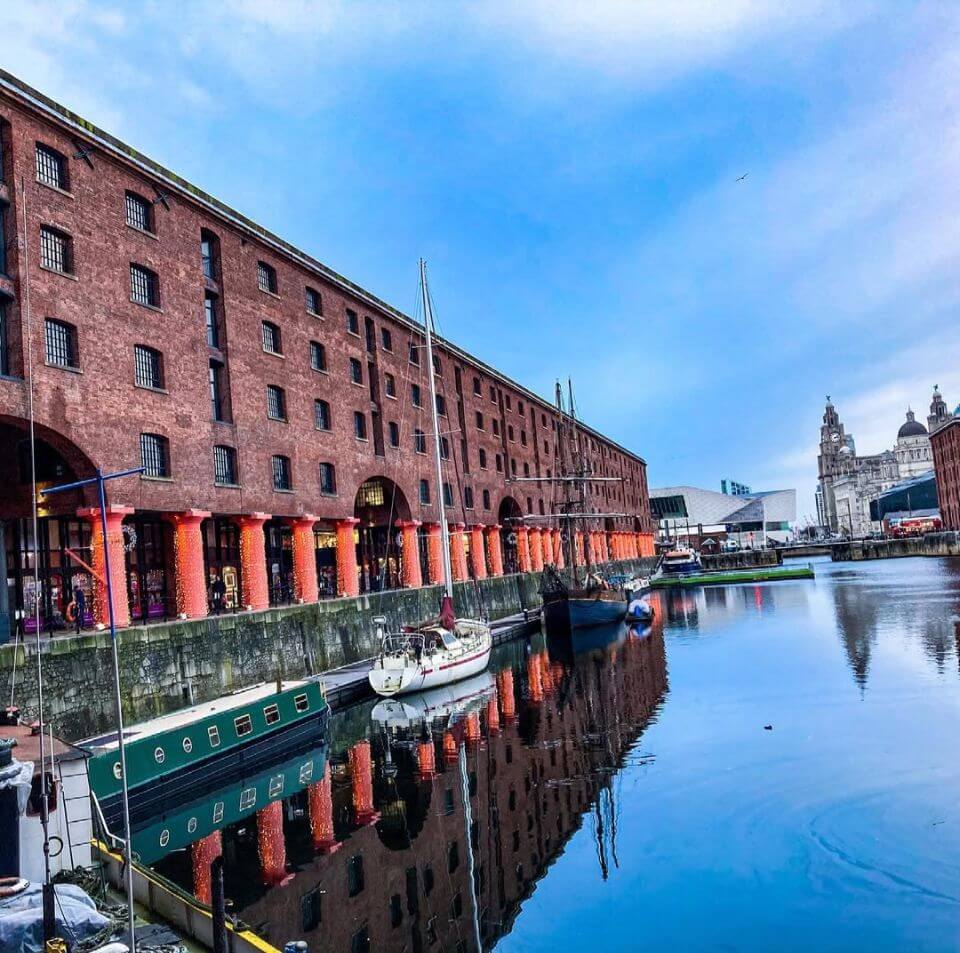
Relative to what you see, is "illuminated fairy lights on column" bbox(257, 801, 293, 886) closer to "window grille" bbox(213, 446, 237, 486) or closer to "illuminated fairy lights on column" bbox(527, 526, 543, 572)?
"window grille" bbox(213, 446, 237, 486)

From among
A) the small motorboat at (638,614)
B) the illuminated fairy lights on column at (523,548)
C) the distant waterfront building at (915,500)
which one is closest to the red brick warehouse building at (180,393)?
the illuminated fairy lights on column at (523,548)

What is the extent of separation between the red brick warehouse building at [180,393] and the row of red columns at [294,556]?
0.34 ft

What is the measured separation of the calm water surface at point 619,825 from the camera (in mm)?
12648

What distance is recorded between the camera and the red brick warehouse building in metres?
26.0

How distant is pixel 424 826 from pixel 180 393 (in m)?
19.3

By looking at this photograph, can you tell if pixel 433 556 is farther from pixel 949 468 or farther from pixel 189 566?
pixel 949 468

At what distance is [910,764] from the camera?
61.9 ft

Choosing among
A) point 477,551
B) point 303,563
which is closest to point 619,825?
point 303,563

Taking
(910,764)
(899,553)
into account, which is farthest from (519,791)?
(899,553)

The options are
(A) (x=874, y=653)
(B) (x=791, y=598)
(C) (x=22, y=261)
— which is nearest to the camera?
(C) (x=22, y=261)

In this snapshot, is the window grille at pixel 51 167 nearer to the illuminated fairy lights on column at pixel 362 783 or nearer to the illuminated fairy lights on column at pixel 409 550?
the illuminated fairy lights on column at pixel 362 783

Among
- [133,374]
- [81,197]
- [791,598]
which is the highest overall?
[81,197]

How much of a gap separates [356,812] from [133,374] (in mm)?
17143

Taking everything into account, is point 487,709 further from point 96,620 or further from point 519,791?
point 96,620
